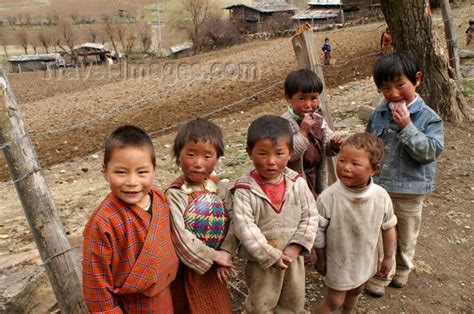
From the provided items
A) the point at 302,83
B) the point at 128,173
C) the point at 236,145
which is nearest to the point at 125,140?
the point at 128,173

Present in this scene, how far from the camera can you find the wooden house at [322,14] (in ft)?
101

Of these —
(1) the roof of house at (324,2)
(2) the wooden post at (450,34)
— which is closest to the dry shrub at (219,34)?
(1) the roof of house at (324,2)

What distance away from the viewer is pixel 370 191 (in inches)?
85.5

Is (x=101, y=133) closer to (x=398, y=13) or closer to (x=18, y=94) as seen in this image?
(x=398, y=13)

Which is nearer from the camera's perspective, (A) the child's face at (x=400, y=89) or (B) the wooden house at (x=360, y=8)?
(A) the child's face at (x=400, y=89)

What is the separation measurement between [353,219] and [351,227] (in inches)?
1.8

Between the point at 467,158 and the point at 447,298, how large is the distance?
2.53 meters

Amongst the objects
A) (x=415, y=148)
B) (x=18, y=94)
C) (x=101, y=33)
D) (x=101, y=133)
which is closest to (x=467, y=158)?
(x=415, y=148)

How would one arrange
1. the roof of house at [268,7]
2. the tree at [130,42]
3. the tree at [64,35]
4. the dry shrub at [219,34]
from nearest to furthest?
1. the dry shrub at [219,34]
2. the roof of house at [268,7]
3. the tree at [130,42]
4. the tree at [64,35]

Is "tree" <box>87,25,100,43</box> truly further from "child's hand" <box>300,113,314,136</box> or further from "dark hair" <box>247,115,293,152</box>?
"dark hair" <box>247,115,293,152</box>

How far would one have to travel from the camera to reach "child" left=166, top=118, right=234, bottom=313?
1.92 meters

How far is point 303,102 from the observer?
2523mm

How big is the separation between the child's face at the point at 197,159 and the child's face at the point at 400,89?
4.00 feet

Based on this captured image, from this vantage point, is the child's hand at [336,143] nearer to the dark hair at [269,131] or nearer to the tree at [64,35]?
the dark hair at [269,131]
